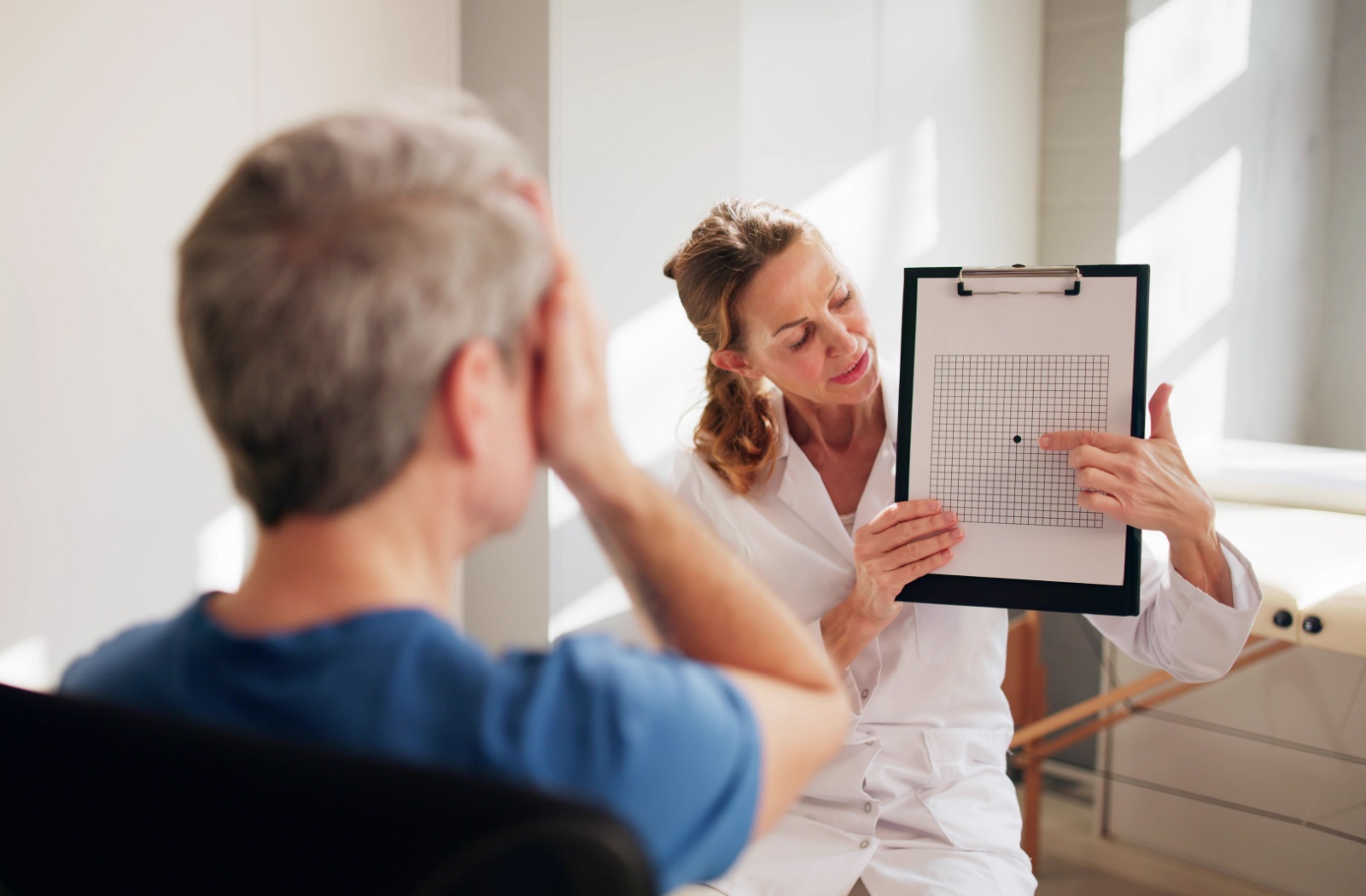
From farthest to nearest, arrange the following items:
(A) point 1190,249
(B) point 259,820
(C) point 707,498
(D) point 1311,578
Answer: (A) point 1190,249 → (D) point 1311,578 → (C) point 707,498 → (B) point 259,820

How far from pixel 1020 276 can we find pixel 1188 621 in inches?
17.4

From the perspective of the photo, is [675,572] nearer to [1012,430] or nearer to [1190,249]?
[1012,430]

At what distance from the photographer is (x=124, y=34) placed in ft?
4.87

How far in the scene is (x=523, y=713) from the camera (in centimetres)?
52

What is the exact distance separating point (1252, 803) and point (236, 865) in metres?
2.34

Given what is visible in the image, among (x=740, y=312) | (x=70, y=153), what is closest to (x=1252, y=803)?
(x=740, y=312)

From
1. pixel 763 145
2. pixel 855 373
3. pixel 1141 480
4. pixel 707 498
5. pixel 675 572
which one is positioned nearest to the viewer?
pixel 675 572

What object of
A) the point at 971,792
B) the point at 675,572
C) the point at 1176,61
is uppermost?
the point at 1176,61

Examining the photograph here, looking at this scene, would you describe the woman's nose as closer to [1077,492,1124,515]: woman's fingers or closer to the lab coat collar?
the lab coat collar

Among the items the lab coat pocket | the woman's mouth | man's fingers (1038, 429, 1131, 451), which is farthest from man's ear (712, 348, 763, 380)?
the lab coat pocket

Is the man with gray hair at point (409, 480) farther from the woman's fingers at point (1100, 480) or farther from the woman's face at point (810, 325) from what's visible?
the woman's face at point (810, 325)

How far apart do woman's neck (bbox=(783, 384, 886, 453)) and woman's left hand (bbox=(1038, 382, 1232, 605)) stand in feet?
1.15

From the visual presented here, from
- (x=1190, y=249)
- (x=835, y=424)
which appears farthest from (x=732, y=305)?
(x=1190, y=249)

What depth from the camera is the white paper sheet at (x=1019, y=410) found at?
1234 millimetres
